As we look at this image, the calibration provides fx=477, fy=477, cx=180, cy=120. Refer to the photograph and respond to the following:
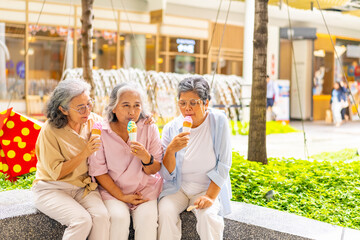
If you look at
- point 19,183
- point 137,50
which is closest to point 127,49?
point 137,50

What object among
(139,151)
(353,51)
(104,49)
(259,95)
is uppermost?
(353,51)

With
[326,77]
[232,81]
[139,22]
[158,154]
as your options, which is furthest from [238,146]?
[326,77]

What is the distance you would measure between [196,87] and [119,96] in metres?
0.52

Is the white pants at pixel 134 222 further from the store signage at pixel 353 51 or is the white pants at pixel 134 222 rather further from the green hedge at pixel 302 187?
the store signage at pixel 353 51

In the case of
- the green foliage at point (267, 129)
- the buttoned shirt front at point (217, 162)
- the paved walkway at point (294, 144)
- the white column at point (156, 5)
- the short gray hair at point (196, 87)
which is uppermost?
the white column at point (156, 5)

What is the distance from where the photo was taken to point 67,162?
121 inches

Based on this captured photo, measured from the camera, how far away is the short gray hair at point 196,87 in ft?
10.6

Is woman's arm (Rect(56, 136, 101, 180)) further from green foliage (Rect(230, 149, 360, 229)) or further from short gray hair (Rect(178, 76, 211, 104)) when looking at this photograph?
green foliage (Rect(230, 149, 360, 229))

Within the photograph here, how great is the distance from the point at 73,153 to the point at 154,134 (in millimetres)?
556

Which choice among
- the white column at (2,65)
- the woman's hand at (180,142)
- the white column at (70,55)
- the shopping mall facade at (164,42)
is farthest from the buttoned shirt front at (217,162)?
the white column at (70,55)

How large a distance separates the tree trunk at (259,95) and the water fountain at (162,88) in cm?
438

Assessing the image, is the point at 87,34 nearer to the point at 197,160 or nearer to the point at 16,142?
the point at 16,142

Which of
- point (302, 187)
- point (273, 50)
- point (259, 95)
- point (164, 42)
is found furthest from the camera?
point (273, 50)

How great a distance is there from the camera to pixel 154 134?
327 cm
